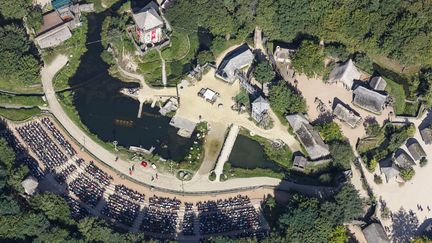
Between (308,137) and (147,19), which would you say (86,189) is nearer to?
(147,19)

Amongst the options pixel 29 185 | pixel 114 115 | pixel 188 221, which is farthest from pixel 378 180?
pixel 29 185

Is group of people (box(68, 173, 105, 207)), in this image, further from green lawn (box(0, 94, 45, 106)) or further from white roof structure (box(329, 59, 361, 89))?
white roof structure (box(329, 59, 361, 89))

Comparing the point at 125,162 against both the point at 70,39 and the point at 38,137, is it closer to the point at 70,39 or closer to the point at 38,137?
the point at 38,137

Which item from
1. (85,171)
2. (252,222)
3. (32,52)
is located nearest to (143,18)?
(32,52)

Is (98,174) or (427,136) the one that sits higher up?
(427,136)

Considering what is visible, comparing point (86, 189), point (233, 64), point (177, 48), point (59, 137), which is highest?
point (177, 48)

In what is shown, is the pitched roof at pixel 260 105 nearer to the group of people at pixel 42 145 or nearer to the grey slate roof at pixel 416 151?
the grey slate roof at pixel 416 151
